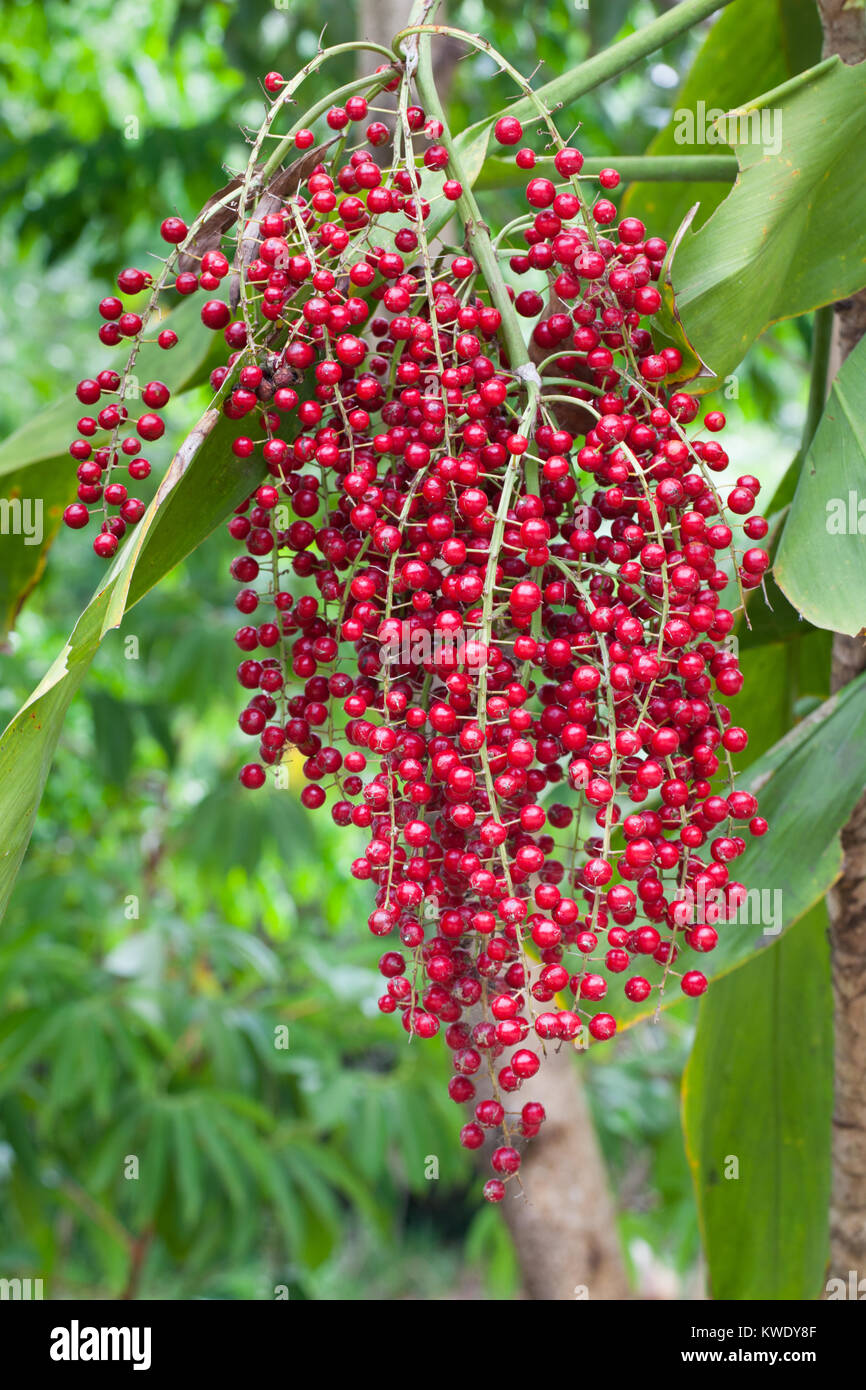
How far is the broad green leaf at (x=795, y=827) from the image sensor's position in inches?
25.7

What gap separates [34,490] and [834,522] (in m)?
0.51

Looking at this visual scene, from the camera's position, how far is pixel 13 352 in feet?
13.9

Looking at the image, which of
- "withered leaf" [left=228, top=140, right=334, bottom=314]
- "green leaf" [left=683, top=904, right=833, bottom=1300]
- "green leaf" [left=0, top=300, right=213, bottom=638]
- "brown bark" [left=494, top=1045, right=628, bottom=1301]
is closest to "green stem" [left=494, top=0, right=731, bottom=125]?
"withered leaf" [left=228, top=140, right=334, bottom=314]

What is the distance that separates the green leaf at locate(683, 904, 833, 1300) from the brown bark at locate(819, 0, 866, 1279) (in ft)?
0.33

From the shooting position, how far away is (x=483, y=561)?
0.46 m

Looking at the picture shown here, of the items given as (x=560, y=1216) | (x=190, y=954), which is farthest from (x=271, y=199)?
(x=190, y=954)

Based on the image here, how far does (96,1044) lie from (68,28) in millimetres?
1922

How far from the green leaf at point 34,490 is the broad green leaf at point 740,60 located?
1.15ft

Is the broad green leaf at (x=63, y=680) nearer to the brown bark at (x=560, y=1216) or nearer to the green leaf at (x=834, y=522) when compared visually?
the green leaf at (x=834, y=522)

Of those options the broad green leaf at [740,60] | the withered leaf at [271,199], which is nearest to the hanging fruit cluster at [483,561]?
the withered leaf at [271,199]

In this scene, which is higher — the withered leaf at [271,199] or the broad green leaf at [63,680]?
the withered leaf at [271,199]

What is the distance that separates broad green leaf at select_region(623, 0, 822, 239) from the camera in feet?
2.65

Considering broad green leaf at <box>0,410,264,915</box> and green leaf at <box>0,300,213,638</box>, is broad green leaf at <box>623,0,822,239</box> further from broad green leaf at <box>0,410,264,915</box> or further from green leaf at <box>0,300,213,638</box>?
broad green leaf at <box>0,410,264,915</box>

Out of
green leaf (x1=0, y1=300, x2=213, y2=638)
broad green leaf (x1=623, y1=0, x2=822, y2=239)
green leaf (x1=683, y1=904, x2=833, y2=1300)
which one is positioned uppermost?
broad green leaf (x1=623, y1=0, x2=822, y2=239)
